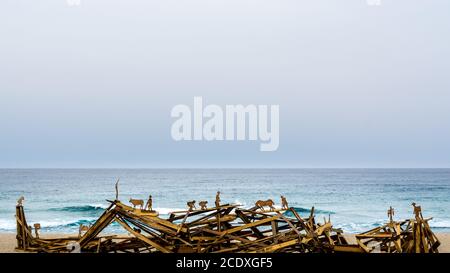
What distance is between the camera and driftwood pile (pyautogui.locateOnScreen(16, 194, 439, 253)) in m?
3.07

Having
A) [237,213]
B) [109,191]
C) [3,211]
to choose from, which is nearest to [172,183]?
[109,191]

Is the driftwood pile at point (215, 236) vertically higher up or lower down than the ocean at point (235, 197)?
higher up

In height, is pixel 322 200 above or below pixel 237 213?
below

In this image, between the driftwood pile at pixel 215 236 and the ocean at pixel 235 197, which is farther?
the ocean at pixel 235 197

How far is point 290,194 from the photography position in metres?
42.4

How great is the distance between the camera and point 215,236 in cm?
316

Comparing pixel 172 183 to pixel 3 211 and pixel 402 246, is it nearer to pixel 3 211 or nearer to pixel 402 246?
pixel 3 211

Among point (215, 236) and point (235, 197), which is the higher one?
point (215, 236)

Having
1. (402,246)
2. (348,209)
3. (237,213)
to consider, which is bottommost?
(348,209)

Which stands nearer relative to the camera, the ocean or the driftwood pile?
the driftwood pile

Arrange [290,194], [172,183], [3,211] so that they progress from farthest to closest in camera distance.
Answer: [172,183] → [290,194] → [3,211]

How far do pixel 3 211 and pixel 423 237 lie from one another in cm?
3115

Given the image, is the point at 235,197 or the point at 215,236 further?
the point at 235,197

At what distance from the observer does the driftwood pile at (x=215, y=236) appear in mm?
3068
